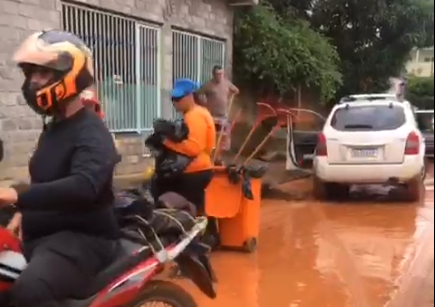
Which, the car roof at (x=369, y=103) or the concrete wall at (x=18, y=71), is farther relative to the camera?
the car roof at (x=369, y=103)

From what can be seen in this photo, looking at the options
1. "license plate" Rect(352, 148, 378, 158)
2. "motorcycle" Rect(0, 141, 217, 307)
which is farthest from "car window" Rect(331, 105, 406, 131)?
"motorcycle" Rect(0, 141, 217, 307)

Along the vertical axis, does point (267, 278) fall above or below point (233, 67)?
below

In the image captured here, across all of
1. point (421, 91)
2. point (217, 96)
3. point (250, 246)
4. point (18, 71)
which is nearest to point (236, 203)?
point (250, 246)

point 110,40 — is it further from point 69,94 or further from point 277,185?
point 69,94

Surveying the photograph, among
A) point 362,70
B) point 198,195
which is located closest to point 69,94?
point 198,195

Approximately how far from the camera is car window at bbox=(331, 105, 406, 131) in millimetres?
10453

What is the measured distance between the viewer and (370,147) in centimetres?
1016

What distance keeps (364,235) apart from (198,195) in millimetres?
2581

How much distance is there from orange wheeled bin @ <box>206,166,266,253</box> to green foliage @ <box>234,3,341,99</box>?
140cm

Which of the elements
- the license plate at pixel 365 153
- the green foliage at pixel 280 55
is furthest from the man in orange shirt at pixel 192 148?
the license plate at pixel 365 153

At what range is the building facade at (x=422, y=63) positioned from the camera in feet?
30.2

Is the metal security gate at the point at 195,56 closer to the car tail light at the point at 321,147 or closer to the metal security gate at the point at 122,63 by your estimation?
the metal security gate at the point at 122,63

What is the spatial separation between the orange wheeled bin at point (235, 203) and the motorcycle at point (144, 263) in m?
2.78

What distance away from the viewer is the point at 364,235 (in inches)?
314
